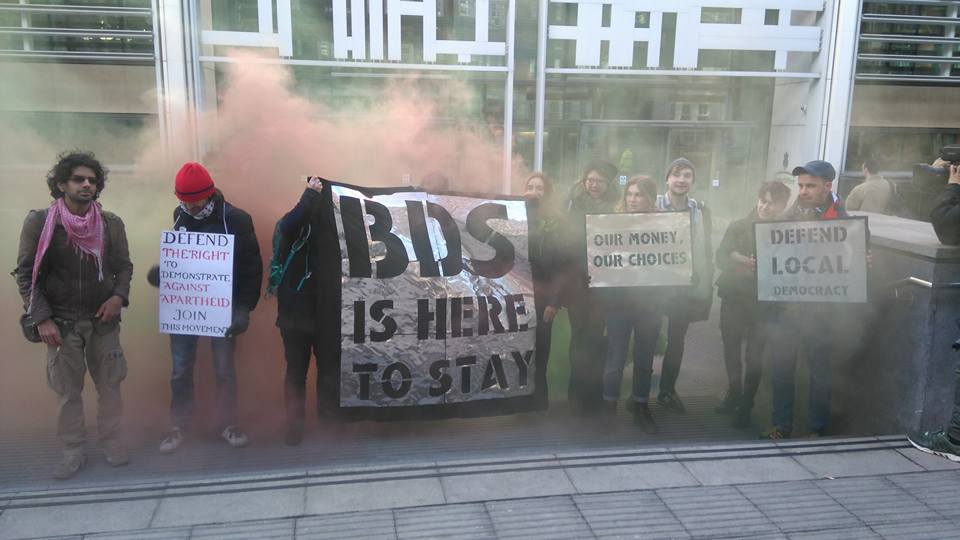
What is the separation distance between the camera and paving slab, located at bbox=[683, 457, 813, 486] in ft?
11.3

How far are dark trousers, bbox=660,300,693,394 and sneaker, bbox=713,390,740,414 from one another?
1.05 ft

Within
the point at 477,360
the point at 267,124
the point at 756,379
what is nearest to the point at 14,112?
the point at 267,124

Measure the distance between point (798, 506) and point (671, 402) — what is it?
4.88 ft

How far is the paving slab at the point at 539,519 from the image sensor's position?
2941mm

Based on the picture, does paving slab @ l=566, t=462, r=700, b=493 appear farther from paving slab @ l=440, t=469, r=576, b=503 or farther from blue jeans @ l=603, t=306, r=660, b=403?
blue jeans @ l=603, t=306, r=660, b=403

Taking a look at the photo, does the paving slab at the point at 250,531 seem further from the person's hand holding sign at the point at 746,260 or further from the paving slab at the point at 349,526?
the person's hand holding sign at the point at 746,260

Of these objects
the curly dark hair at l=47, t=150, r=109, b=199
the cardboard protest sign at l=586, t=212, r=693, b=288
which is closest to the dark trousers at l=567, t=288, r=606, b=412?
the cardboard protest sign at l=586, t=212, r=693, b=288

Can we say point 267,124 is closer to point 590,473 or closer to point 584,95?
point 590,473

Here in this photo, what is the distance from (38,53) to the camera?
26.3 ft

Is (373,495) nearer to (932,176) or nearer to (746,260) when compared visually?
(746,260)

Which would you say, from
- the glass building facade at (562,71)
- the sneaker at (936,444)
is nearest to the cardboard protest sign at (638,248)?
the sneaker at (936,444)

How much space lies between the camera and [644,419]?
14.1ft

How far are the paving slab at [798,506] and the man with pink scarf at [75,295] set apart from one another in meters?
3.15

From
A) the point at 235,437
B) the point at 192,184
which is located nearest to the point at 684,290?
the point at 235,437
